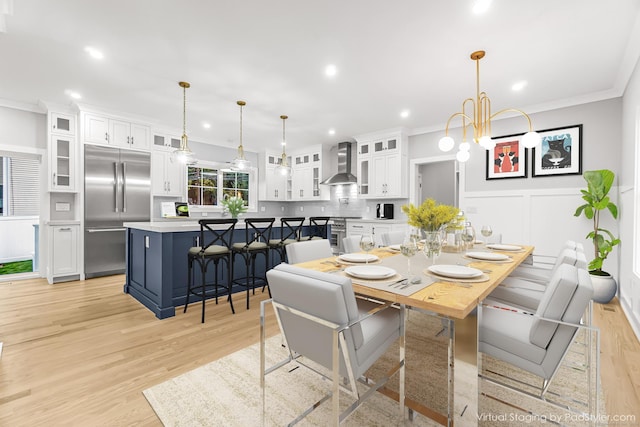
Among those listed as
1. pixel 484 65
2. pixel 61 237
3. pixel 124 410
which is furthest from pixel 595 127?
pixel 61 237

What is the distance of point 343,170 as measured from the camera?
6.64 m

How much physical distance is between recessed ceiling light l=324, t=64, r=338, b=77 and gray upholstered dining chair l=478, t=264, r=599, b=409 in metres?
2.83

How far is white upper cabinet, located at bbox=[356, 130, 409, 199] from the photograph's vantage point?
5496 mm

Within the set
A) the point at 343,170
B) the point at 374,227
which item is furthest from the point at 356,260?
the point at 343,170

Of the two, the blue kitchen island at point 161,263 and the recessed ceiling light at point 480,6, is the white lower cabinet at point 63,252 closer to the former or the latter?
the blue kitchen island at point 161,263

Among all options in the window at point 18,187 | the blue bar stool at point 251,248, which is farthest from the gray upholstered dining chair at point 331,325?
the window at point 18,187

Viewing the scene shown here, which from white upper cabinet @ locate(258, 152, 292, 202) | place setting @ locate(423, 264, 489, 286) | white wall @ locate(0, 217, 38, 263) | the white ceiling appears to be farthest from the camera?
white upper cabinet @ locate(258, 152, 292, 202)

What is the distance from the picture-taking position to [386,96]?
3.95m

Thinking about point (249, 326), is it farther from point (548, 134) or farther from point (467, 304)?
point (548, 134)

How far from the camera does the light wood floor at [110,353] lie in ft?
5.20

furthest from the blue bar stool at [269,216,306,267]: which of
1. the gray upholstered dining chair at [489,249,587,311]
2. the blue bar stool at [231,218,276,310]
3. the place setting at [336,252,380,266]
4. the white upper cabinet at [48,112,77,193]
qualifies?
the white upper cabinet at [48,112,77,193]

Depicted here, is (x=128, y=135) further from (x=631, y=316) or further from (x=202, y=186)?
(x=631, y=316)

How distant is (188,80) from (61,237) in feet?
10.5

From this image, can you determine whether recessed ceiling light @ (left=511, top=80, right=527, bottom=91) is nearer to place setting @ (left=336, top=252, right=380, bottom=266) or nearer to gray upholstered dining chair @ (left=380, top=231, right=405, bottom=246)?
gray upholstered dining chair @ (left=380, top=231, right=405, bottom=246)
